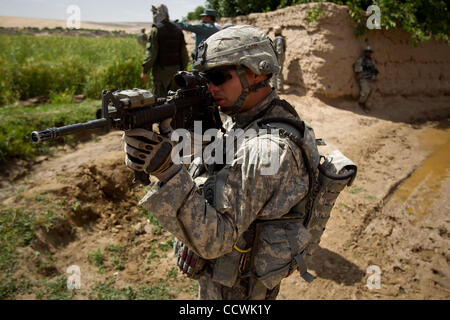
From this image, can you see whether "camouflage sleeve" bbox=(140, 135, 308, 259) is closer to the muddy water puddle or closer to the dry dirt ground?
the dry dirt ground

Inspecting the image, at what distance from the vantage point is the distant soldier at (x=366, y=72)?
30.2ft

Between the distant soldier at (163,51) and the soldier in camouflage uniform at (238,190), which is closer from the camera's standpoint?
the soldier in camouflage uniform at (238,190)

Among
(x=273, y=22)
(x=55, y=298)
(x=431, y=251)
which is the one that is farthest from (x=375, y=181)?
(x=273, y=22)

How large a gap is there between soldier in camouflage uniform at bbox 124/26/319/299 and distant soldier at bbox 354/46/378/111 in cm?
825

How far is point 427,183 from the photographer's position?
5918mm

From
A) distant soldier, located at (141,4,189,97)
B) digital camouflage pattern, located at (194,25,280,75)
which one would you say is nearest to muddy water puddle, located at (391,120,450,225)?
digital camouflage pattern, located at (194,25,280,75)

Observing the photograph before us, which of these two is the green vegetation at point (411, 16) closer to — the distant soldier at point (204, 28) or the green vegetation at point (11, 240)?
the distant soldier at point (204, 28)

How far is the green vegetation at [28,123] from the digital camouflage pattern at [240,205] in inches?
168

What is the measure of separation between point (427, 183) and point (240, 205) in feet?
18.4

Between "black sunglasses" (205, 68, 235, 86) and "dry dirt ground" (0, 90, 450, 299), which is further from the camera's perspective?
"dry dirt ground" (0, 90, 450, 299)

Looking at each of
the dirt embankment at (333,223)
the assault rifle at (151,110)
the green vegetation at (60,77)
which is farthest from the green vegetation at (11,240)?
the green vegetation at (60,77)

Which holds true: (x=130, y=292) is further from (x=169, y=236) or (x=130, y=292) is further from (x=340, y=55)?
(x=340, y=55)

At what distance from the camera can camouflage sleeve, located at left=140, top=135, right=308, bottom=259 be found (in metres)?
1.47
